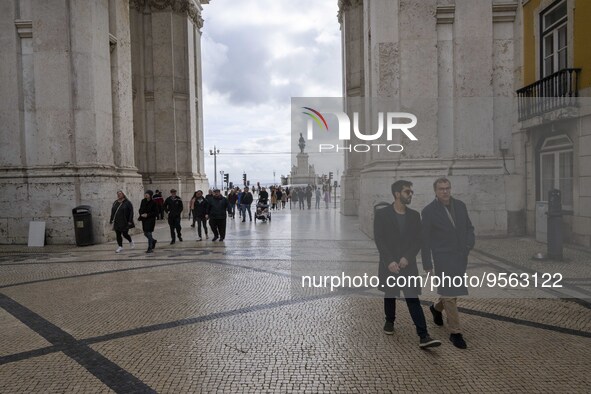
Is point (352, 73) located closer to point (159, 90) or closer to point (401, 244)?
point (159, 90)

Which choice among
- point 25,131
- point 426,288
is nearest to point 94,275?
point 426,288

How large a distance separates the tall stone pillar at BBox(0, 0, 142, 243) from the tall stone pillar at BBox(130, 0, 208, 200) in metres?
8.79

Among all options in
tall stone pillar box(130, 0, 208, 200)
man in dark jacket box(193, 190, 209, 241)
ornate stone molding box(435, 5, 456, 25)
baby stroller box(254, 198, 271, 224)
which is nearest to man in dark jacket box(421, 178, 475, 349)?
ornate stone molding box(435, 5, 456, 25)

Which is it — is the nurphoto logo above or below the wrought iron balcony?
below

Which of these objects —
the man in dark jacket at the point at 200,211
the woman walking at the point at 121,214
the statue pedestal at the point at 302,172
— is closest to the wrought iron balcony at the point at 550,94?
the man in dark jacket at the point at 200,211

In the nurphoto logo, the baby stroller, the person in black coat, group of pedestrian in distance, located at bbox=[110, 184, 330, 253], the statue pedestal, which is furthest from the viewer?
the statue pedestal

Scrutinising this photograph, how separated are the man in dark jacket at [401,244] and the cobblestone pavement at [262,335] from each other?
0.53 m

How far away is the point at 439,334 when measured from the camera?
211 inches

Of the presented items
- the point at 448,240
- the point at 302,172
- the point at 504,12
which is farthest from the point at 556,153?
the point at 302,172

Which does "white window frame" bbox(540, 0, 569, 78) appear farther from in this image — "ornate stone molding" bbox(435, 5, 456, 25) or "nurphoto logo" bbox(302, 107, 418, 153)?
"nurphoto logo" bbox(302, 107, 418, 153)

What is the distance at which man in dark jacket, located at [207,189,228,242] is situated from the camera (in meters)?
14.2

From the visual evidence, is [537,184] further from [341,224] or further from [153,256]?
[153,256]

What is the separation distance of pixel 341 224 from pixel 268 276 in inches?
392

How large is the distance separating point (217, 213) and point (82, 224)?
12.5 feet
